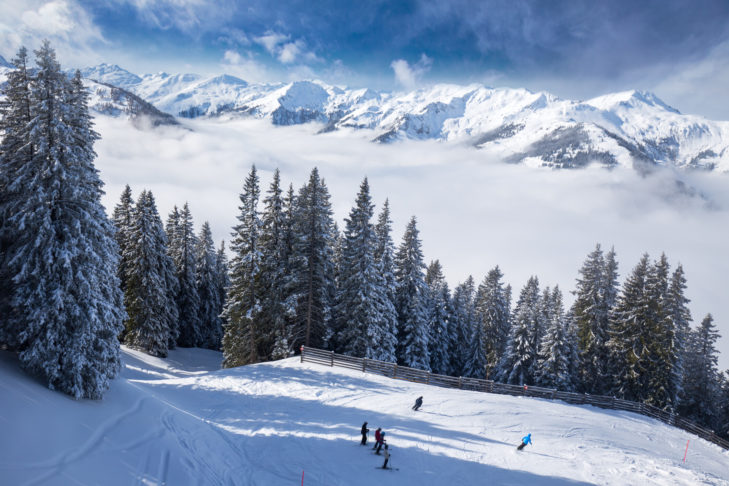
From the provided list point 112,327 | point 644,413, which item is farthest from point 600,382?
point 112,327

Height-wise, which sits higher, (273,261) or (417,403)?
(273,261)

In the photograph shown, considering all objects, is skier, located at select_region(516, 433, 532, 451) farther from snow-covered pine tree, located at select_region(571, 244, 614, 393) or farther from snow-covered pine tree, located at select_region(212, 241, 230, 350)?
snow-covered pine tree, located at select_region(212, 241, 230, 350)

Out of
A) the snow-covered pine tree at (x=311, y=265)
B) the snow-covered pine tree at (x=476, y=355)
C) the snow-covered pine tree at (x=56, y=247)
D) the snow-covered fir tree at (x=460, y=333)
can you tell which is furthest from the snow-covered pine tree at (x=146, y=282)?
the snow-covered pine tree at (x=476, y=355)

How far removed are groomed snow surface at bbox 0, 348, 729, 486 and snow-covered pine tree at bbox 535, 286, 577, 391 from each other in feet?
33.3

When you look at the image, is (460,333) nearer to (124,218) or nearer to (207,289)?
(207,289)

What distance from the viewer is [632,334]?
3375 cm

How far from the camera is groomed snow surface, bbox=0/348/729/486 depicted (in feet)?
38.4

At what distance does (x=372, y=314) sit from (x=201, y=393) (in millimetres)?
13722

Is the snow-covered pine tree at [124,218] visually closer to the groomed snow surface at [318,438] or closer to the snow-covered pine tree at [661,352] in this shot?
the groomed snow surface at [318,438]

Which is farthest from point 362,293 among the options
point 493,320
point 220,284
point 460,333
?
point 220,284

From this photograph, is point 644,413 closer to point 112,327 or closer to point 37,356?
point 112,327

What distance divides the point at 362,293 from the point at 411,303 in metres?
8.06

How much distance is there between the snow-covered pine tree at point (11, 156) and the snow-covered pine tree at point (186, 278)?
28.0 metres

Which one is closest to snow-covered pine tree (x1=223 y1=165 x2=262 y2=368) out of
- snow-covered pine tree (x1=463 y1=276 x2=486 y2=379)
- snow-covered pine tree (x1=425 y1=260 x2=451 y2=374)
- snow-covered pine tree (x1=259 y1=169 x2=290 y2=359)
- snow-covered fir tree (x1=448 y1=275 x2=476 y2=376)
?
snow-covered pine tree (x1=259 y1=169 x2=290 y2=359)
